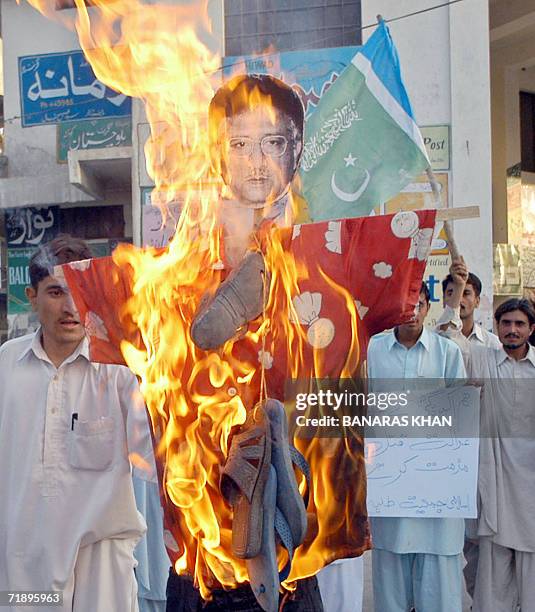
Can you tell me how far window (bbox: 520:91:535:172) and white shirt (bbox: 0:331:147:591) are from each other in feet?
33.6

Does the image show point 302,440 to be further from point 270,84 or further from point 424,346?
point 424,346

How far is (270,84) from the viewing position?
222 cm

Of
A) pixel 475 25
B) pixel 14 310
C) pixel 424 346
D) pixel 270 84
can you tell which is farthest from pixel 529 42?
pixel 270 84

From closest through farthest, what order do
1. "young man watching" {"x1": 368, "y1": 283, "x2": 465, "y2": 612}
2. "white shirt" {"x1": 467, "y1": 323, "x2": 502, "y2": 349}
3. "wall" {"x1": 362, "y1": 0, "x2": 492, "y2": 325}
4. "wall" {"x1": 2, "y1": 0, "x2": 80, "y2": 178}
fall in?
1. "young man watching" {"x1": 368, "y1": 283, "x2": 465, "y2": 612}
2. "white shirt" {"x1": 467, "y1": 323, "x2": 502, "y2": 349}
3. "wall" {"x1": 362, "y1": 0, "x2": 492, "y2": 325}
4. "wall" {"x1": 2, "y1": 0, "x2": 80, "y2": 178}

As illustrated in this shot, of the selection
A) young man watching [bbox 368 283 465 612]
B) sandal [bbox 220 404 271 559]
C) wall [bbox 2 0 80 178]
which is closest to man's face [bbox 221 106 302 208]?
sandal [bbox 220 404 271 559]

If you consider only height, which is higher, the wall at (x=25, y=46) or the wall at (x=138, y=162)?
the wall at (x=25, y=46)

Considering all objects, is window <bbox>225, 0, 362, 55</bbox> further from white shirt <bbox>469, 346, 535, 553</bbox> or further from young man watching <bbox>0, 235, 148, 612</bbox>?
young man watching <bbox>0, 235, 148, 612</bbox>

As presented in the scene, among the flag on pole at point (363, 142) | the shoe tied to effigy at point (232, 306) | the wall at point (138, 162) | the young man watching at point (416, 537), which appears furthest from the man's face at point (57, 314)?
the wall at point (138, 162)

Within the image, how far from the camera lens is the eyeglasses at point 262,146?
7.27 feet

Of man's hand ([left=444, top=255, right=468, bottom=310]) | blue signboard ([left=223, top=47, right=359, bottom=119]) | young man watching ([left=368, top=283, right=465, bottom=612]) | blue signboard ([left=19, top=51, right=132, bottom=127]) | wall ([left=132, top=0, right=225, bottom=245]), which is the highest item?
blue signboard ([left=19, top=51, right=132, bottom=127])

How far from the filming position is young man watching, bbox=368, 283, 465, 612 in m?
→ 3.77

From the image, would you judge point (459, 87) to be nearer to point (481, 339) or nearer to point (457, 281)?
point (481, 339)

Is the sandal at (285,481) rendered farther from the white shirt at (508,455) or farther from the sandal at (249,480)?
the white shirt at (508,455)

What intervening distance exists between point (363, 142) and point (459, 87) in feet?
14.9
